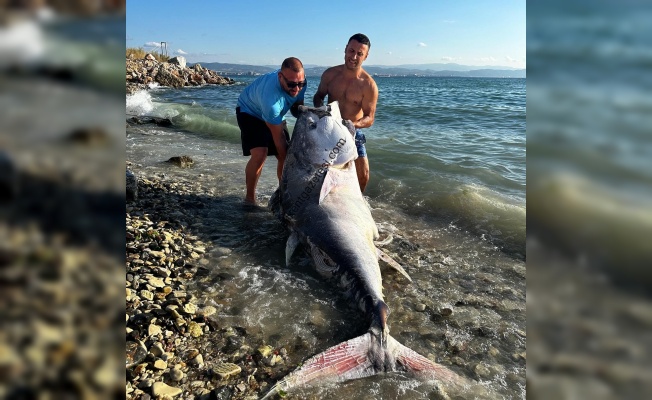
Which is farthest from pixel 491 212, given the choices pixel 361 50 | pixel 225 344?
pixel 225 344

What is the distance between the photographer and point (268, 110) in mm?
5582

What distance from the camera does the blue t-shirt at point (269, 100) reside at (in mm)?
5586

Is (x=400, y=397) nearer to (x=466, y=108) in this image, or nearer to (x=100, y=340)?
(x=100, y=340)

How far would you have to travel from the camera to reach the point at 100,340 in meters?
0.71

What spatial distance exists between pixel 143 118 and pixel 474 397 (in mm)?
14744

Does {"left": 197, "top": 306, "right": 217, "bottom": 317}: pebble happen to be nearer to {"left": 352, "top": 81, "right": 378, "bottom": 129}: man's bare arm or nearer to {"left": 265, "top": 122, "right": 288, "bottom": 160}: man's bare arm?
{"left": 265, "top": 122, "right": 288, "bottom": 160}: man's bare arm

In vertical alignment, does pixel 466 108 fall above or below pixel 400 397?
above

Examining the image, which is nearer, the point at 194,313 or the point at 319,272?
the point at 194,313

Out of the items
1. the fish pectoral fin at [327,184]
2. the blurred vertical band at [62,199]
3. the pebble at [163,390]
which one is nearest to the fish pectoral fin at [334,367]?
the pebble at [163,390]

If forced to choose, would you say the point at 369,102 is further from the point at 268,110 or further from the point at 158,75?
the point at 158,75

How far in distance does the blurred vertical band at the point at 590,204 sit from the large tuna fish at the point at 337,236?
240cm

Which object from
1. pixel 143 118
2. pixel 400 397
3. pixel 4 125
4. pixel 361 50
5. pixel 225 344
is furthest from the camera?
pixel 143 118

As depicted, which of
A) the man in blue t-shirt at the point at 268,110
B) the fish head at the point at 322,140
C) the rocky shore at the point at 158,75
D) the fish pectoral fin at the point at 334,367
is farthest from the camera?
the rocky shore at the point at 158,75

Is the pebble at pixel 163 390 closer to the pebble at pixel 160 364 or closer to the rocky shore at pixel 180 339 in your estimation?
the rocky shore at pixel 180 339
